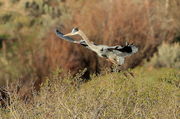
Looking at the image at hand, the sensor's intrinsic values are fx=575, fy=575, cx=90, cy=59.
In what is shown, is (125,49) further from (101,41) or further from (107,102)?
(101,41)

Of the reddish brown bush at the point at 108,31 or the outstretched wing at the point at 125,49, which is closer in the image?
the outstretched wing at the point at 125,49

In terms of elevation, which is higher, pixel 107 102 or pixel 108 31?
pixel 107 102

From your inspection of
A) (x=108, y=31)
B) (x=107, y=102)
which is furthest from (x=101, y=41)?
(x=107, y=102)

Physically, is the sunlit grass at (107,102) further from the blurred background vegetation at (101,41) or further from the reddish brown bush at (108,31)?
the reddish brown bush at (108,31)

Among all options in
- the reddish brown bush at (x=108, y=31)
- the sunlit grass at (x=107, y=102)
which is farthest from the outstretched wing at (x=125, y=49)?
the reddish brown bush at (x=108, y=31)

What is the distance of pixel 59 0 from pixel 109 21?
8.19 meters

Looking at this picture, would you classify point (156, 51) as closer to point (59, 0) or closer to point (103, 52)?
point (59, 0)

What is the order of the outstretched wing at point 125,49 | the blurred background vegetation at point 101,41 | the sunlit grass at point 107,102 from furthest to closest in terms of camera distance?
the blurred background vegetation at point 101,41 → the outstretched wing at point 125,49 → the sunlit grass at point 107,102

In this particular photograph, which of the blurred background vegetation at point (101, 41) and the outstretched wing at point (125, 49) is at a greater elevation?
the outstretched wing at point (125, 49)

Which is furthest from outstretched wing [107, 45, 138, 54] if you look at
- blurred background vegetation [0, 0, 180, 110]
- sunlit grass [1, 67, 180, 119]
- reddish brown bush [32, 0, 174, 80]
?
reddish brown bush [32, 0, 174, 80]

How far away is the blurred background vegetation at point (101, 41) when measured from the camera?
12.9 meters

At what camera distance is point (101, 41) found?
1409 centimetres

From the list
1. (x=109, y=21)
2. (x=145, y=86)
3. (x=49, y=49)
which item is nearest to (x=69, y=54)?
(x=49, y=49)

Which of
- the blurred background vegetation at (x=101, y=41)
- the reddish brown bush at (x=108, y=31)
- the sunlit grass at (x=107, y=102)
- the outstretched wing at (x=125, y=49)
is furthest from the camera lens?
the reddish brown bush at (x=108, y=31)
